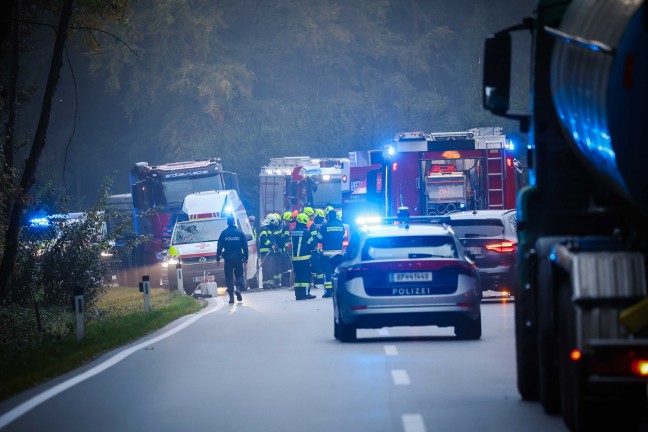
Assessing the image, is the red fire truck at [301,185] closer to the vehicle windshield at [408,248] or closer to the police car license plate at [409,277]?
the vehicle windshield at [408,248]

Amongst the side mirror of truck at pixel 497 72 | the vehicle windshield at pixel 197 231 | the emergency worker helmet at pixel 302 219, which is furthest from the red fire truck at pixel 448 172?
the side mirror of truck at pixel 497 72

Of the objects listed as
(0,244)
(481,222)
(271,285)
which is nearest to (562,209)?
(481,222)

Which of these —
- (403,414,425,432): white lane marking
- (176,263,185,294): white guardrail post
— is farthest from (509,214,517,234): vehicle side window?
(403,414,425,432): white lane marking

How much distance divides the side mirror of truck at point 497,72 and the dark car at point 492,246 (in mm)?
15157

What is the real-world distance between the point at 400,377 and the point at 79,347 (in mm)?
6260

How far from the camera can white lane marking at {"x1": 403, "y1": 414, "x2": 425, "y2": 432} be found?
36.9ft

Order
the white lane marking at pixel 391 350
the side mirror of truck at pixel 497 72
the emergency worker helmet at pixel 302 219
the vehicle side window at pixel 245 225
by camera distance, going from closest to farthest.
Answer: the side mirror of truck at pixel 497 72 → the white lane marking at pixel 391 350 → the emergency worker helmet at pixel 302 219 → the vehicle side window at pixel 245 225

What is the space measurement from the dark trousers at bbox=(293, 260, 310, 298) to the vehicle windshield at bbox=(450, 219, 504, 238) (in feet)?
18.2

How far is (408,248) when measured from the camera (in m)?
19.5

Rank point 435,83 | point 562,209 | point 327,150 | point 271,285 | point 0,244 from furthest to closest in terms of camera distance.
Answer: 1. point 435,83
2. point 327,150
3. point 271,285
4. point 0,244
5. point 562,209

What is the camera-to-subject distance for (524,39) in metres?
87.2

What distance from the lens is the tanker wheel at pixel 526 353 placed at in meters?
12.3

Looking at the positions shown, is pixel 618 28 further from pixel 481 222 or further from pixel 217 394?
pixel 481 222

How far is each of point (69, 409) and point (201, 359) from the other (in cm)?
490
